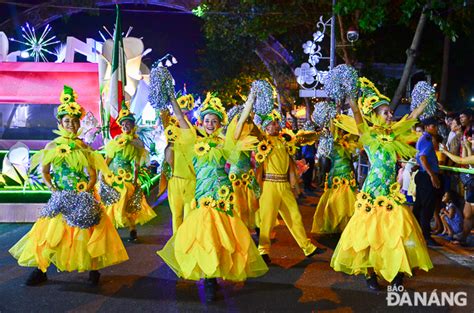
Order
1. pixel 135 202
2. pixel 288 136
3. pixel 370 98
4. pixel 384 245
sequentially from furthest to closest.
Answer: pixel 135 202 → pixel 288 136 → pixel 370 98 → pixel 384 245

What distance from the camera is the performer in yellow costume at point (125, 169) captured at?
8.45 m

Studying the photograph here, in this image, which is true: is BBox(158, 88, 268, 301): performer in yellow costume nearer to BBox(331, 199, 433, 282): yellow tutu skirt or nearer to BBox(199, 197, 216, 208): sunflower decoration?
BBox(199, 197, 216, 208): sunflower decoration

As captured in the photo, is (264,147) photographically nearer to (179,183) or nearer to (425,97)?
(179,183)

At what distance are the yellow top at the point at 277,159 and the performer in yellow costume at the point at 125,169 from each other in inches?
90.1

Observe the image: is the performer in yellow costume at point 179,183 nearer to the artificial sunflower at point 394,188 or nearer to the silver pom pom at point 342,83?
the silver pom pom at point 342,83

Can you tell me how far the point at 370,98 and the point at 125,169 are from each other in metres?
4.07

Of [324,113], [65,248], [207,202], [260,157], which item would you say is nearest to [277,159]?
[260,157]

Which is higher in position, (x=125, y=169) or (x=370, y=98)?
(x=370, y=98)

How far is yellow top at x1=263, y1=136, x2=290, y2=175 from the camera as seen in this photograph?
23.4 ft

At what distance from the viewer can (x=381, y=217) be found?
566 cm

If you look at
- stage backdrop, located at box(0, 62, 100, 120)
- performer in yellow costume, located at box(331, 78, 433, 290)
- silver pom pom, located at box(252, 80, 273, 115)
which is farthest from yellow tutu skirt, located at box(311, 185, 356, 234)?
stage backdrop, located at box(0, 62, 100, 120)

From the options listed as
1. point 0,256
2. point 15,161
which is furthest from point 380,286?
point 15,161

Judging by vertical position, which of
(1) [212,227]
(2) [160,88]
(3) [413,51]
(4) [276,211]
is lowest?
(4) [276,211]

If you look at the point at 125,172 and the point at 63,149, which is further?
the point at 125,172
